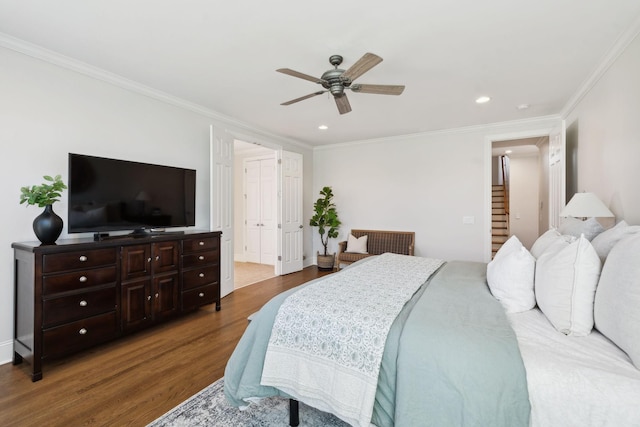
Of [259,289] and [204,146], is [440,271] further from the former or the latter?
[204,146]

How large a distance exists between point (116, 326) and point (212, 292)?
107cm

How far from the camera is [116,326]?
2615 mm

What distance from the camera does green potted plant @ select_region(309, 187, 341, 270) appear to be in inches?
235

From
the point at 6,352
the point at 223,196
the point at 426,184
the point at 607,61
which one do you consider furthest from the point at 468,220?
the point at 6,352

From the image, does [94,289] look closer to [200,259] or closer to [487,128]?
[200,259]

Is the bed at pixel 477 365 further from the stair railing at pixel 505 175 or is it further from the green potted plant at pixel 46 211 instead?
the stair railing at pixel 505 175

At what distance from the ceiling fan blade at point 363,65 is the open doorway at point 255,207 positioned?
414 centimetres

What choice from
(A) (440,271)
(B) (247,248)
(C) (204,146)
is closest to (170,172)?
(C) (204,146)

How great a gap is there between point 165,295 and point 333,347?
7.53ft

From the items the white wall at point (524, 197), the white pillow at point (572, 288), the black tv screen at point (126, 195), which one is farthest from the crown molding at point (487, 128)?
the white pillow at point (572, 288)

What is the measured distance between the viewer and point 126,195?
2.91m

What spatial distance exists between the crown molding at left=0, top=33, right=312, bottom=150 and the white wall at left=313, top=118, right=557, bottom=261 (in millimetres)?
2505

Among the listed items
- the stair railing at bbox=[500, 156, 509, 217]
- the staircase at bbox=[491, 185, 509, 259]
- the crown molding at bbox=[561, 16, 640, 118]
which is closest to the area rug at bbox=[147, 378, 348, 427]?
the crown molding at bbox=[561, 16, 640, 118]

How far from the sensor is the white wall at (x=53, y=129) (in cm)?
239
